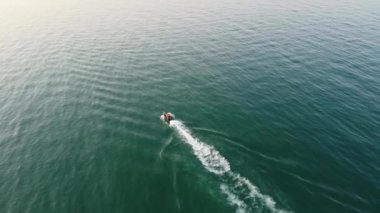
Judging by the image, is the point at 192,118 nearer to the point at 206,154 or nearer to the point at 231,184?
the point at 206,154

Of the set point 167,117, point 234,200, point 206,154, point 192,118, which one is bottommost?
point 192,118

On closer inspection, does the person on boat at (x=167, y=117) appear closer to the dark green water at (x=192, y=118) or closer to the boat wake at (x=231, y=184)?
the dark green water at (x=192, y=118)

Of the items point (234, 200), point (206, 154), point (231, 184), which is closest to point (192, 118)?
point (206, 154)

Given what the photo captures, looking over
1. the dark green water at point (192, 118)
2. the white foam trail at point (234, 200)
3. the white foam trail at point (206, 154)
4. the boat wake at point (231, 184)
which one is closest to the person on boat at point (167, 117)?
the dark green water at point (192, 118)

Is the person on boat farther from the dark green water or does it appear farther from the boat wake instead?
the boat wake

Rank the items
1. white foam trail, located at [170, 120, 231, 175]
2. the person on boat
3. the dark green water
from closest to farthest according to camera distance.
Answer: the dark green water → white foam trail, located at [170, 120, 231, 175] → the person on boat

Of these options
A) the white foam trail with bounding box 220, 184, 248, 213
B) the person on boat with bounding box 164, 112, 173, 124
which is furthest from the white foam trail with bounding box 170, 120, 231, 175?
the white foam trail with bounding box 220, 184, 248, 213

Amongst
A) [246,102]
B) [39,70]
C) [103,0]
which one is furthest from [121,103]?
[103,0]
